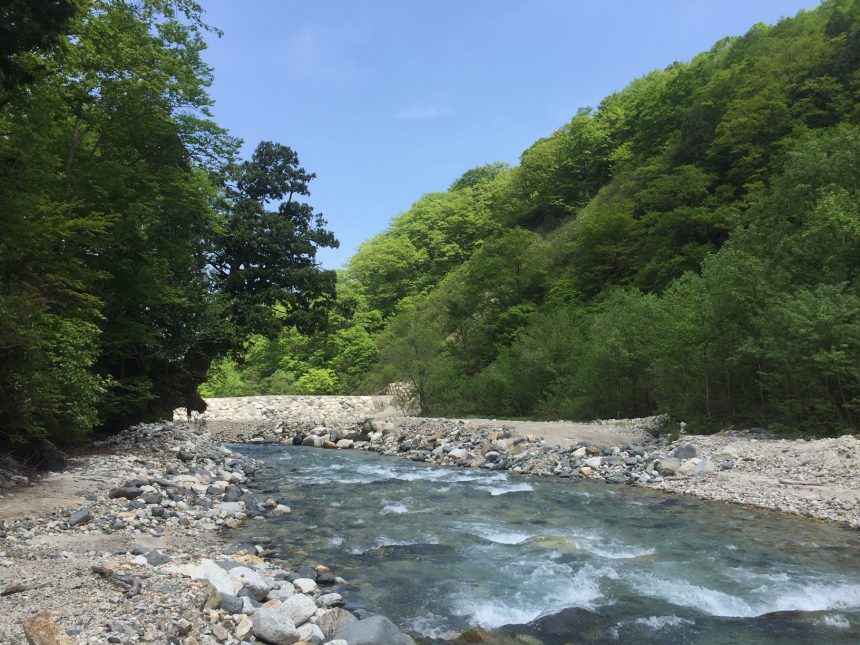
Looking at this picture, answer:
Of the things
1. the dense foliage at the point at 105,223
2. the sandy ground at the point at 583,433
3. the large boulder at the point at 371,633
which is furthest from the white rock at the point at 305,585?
the sandy ground at the point at 583,433

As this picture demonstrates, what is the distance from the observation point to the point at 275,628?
14.9 feet

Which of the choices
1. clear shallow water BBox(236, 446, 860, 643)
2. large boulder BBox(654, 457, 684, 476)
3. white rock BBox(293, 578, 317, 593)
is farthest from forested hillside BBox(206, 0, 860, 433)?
white rock BBox(293, 578, 317, 593)

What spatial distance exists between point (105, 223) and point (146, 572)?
708 cm

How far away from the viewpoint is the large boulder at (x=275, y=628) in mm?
4488

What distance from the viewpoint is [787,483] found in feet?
33.4

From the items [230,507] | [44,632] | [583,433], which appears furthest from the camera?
[583,433]

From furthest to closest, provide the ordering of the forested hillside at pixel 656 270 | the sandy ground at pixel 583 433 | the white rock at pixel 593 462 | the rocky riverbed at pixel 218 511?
1. the sandy ground at pixel 583 433
2. the forested hillside at pixel 656 270
3. the white rock at pixel 593 462
4. the rocky riverbed at pixel 218 511

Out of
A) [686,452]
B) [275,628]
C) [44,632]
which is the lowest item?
[275,628]

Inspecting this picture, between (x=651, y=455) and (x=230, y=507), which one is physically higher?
(x=651, y=455)

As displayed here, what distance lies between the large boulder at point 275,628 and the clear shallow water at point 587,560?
115 centimetres

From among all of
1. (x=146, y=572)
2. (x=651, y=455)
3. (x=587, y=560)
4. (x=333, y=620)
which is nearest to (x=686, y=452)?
(x=651, y=455)

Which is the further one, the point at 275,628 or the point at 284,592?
the point at 284,592

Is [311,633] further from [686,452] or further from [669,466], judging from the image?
[686,452]

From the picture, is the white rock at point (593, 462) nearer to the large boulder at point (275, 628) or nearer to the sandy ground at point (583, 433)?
the sandy ground at point (583, 433)
